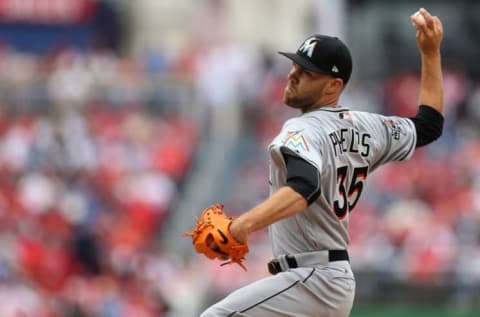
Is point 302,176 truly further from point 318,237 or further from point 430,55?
point 430,55

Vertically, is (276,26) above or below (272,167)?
above

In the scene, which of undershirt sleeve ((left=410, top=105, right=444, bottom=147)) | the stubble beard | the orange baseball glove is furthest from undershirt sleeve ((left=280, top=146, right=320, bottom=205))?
undershirt sleeve ((left=410, top=105, right=444, bottom=147))

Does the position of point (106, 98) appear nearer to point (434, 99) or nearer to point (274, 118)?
point (274, 118)

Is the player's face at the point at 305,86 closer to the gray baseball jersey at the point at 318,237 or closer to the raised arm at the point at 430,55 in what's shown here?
the gray baseball jersey at the point at 318,237

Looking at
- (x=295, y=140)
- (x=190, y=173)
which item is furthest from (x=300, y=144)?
(x=190, y=173)

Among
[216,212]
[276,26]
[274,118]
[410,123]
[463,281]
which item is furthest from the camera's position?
[276,26]

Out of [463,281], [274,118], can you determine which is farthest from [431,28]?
[274,118]

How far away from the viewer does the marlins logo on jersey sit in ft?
16.3

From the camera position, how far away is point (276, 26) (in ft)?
A: 67.8

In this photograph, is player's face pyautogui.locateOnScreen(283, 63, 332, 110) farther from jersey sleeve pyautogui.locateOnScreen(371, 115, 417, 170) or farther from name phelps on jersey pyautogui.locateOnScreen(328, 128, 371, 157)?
jersey sleeve pyautogui.locateOnScreen(371, 115, 417, 170)

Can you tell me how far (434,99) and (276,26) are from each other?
14975 millimetres

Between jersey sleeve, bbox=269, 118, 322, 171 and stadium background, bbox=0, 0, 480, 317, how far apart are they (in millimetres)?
6853

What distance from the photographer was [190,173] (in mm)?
15133

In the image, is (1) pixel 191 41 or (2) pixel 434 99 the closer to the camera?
(2) pixel 434 99
